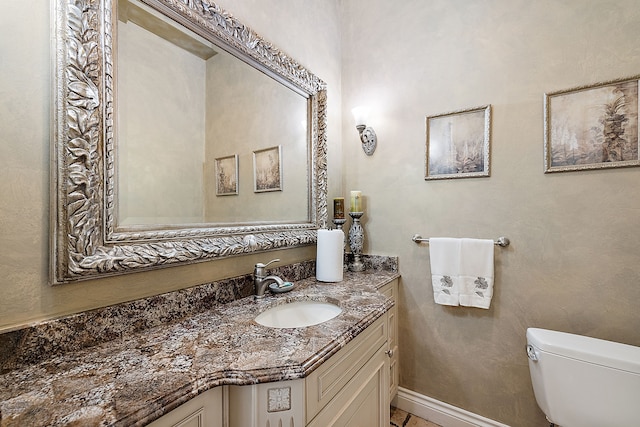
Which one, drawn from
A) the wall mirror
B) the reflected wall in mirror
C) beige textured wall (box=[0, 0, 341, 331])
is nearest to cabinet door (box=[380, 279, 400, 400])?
the wall mirror

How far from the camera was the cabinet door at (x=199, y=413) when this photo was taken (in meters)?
0.57

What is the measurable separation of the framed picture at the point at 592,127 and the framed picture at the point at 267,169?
1.31m

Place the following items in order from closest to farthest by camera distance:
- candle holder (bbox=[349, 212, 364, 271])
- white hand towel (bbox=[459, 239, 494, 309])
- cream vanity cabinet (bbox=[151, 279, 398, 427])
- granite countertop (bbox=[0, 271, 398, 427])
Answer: granite countertop (bbox=[0, 271, 398, 427]) < cream vanity cabinet (bbox=[151, 279, 398, 427]) < white hand towel (bbox=[459, 239, 494, 309]) < candle holder (bbox=[349, 212, 364, 271])

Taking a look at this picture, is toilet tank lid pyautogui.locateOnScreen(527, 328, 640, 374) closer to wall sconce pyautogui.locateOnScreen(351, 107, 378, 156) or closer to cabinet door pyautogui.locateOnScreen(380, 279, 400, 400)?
cabinet door pyautogui.locateOnScreen(380, 279, 400, 400)

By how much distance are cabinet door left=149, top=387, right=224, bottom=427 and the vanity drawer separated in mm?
215

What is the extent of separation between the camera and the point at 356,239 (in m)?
1.79

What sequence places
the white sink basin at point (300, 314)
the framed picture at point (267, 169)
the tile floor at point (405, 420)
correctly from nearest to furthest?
the white sink basin at point (300, 314) < the framed picture at point (267, 169) < the tile floor at point (405, 420)

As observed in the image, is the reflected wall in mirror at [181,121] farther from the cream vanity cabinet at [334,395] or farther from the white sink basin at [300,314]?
the cream vanity cabinet at [334,395]

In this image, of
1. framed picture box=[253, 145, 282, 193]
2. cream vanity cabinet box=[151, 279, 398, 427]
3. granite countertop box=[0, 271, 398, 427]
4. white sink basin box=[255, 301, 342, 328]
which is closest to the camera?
granite countertop box=[0, 271, 398, 427]

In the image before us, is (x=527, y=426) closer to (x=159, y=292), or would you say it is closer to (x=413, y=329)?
(x=413, y=329)

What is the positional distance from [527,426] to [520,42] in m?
1.94

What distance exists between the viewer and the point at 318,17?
174 centimetres

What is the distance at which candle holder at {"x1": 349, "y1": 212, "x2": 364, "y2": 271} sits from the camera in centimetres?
179

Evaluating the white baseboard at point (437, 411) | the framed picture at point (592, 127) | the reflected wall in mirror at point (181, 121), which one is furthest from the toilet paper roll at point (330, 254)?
the framed picture at point (592, 127)
